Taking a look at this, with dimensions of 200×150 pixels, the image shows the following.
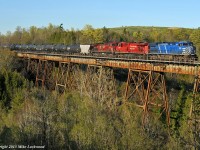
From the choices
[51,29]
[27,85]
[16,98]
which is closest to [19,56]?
[27,85]

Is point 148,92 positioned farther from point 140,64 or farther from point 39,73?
point 39,73

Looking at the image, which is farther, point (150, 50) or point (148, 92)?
point (150, 50)

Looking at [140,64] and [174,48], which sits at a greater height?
[174,48]

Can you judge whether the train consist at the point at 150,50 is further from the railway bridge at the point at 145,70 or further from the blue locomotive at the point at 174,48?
the railway bridge at the point at 145,70

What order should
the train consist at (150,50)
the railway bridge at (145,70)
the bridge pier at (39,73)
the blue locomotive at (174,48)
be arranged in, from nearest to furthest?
the railway bridge at (145,70) → the train consist at (150,50) → the blue locomotive at (174,48) → the bridge pier at (39,73)

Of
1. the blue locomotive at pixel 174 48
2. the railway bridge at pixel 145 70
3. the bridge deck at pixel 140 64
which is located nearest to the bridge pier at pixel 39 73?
the railway bridge at pixel 145 70

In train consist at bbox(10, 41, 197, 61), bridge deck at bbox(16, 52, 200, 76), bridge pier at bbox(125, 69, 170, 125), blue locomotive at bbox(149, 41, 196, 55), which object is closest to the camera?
bridge deck at bbox(16, 52, 200, 76)

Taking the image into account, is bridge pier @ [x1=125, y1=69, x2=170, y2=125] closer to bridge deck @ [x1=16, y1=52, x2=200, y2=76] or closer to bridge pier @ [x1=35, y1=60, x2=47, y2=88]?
bridge deck @ [x1=16, y1=52, x2=200, y2=76]

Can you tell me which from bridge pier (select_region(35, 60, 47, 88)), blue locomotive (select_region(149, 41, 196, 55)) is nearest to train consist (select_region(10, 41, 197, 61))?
blue locomotive (select_region(149, 41, 196, 55))

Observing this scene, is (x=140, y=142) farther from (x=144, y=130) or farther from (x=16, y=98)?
(x=16, y=98)

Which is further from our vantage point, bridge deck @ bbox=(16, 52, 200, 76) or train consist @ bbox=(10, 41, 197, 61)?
train consist @ bbox=(10, 41, 197, 61)


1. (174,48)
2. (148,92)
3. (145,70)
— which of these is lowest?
(148,92)

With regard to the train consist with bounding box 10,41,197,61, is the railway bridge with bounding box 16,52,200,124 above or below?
below

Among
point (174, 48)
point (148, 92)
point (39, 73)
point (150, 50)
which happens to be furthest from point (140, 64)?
point (39, 73)
